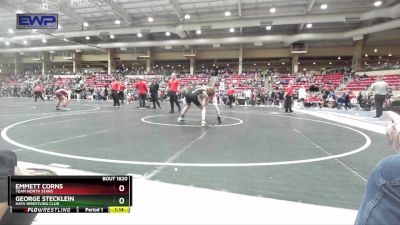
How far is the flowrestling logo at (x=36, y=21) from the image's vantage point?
7.26 ft

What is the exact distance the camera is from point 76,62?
41.6 metres

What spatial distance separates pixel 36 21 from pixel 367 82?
2711cm

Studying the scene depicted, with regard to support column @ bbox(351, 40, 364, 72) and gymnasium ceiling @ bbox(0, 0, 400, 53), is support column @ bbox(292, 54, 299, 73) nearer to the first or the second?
gymnasium ceiling @ bbox(0, 0, 400, 53)

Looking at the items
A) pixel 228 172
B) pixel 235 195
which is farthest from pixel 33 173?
pixel 228 172

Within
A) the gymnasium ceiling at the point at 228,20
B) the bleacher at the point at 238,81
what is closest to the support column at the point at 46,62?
the gymnasium ceiling at the point at 228,20

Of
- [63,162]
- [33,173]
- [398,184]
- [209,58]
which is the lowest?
[63,162]

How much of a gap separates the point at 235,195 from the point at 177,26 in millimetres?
28544

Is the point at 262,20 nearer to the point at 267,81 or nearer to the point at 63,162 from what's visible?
the point at 267,81

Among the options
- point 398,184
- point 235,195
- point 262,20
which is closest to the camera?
point 398,184

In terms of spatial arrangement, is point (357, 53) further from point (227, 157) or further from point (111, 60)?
point (227, 157)

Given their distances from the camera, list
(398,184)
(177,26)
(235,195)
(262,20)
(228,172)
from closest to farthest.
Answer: (398,184) < (235,195) < (228,172) < (262,20) < (177,26)

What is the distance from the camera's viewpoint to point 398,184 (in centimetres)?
69

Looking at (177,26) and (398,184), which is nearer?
(398,184)
